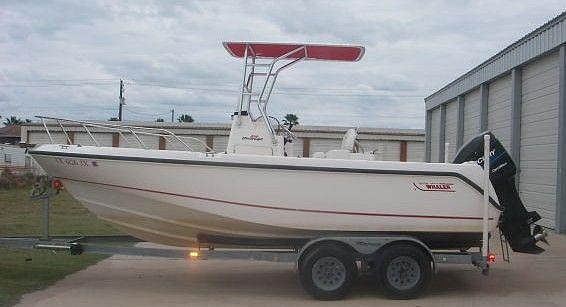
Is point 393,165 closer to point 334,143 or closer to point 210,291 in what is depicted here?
point 210,291

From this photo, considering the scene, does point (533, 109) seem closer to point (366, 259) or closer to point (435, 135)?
point (366, 259)

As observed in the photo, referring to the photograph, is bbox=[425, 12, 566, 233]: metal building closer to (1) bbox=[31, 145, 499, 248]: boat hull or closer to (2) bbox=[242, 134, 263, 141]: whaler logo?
(1) bbox=[31, 145, 499, 248]: boat hull

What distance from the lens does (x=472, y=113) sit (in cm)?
2052

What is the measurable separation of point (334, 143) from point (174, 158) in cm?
2706

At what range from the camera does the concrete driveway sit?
727 centimetres

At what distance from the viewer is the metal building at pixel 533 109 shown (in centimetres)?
1318

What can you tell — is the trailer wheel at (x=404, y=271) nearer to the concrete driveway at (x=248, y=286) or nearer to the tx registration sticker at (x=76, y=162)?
the concrete driveway at (x=248, y=286)

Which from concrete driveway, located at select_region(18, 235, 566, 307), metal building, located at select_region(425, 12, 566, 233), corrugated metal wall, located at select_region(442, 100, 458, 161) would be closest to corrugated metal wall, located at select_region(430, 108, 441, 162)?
corrugated metal wall, located at select_region(442, 100, 458, 161)

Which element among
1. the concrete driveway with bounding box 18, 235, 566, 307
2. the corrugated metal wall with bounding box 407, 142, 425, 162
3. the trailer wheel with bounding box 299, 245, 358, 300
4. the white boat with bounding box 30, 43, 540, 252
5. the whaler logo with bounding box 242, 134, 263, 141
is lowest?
the concrete driveway with bounding box 18, 235, 566, 307

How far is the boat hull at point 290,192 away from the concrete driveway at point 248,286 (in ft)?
2.58

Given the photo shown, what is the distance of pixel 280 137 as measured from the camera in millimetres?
8094

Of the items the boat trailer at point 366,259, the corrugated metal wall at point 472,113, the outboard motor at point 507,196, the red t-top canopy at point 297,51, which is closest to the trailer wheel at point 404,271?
the boat trailer at point 366,259

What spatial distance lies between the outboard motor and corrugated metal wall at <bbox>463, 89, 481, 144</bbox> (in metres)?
11.5

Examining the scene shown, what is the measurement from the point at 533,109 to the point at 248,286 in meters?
9.64
